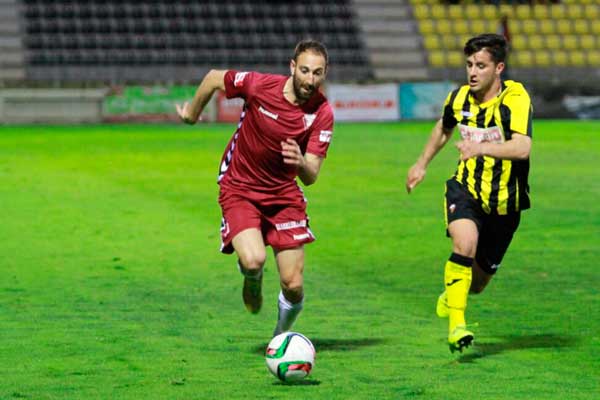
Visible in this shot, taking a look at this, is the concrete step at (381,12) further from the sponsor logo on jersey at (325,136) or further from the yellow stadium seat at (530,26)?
the sponsor logo on jersey at (325,136)

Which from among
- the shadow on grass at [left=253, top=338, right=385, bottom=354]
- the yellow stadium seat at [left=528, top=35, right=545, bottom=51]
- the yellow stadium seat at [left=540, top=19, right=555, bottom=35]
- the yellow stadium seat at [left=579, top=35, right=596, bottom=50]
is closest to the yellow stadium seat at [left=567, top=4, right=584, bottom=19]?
the yellow stadium seat at [left=540, top=19, right=555, bottom=35]

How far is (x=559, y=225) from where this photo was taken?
47.4 feet

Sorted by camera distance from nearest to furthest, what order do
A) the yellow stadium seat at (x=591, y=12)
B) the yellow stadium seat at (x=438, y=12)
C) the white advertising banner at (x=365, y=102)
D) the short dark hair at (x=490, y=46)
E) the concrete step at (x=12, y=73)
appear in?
the short dark hair at (x=490, y=46), the white advertising banner at (x=365, y=102), the concrete step at (x=12, y=73), the yellow stadium seat at (x=438, y=12), the yellow stadium seat at (x=591, y=12)

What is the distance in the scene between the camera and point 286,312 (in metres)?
7.50

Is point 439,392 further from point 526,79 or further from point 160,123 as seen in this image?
point 526,79

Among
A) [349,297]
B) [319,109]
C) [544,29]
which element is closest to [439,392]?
[319,109]

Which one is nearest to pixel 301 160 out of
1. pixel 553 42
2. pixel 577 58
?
pixel 577 58

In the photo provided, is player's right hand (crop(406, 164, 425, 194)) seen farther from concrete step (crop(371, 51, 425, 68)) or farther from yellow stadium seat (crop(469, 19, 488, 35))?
yellow stadium seat (crop(469, 19, 488, 35))

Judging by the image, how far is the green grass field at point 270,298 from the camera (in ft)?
21.9

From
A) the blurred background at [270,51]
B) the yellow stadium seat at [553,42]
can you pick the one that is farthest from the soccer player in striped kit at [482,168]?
the yellow stadium seat at [553,42]

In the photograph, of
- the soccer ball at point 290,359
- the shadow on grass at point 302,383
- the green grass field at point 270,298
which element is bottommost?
the green grass field at point 270,298

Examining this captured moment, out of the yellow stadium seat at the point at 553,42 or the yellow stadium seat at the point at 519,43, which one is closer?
the yellow stadium seat at the point at 519,43

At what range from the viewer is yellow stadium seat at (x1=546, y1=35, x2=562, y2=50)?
48375mm

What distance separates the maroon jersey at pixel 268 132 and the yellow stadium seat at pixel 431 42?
39.7 metres
